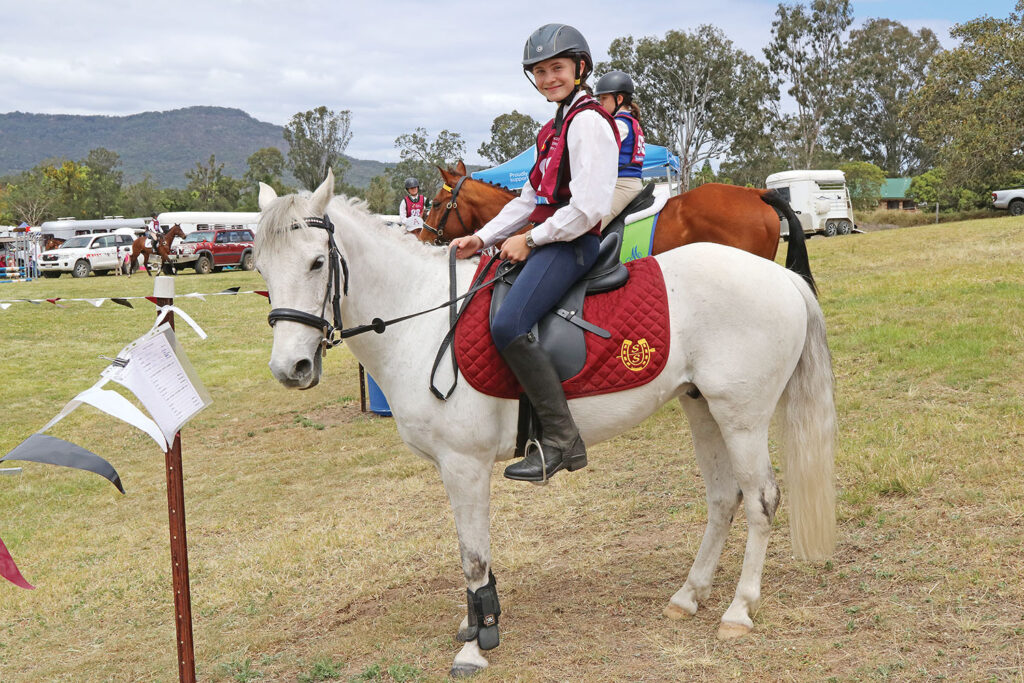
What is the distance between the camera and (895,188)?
68.5m

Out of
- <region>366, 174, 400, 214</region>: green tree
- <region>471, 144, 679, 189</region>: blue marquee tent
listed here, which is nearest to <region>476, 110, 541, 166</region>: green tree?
<region>366, 174, 400, 214</region>: green tree

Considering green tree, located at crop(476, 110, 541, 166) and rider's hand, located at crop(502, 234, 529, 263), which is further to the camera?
green tree, located at crop(476, 110, 541, 166)

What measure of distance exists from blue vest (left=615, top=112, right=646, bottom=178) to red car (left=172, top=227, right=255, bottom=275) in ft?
95.5

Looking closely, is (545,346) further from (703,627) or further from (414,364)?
(703,627)

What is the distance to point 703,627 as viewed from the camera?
4.01 metres

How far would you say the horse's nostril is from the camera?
3333mm

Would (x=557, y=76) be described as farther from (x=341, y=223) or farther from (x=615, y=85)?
(x=615, y=85)

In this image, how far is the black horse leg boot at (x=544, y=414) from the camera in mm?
3518

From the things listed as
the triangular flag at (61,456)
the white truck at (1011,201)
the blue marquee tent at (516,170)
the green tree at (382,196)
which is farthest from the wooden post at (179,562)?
the green tree at (382,196)

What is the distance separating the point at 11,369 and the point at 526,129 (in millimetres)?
50451

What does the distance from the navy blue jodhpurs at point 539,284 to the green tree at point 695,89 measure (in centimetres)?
4377

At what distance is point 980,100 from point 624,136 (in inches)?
1218

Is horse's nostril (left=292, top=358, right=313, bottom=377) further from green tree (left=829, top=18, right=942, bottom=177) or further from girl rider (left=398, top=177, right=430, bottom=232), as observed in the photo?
green tree (left=829, top=18, right=942, bottom=177)

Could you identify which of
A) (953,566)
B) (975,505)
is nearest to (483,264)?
(953,566)
